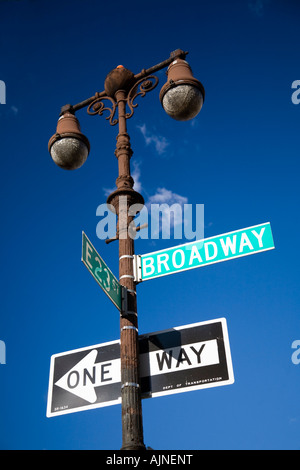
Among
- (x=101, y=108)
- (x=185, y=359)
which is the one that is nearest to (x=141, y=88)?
(x=101, y=108)

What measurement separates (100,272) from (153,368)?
3.48 ft

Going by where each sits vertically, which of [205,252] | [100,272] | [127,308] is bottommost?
[127,308]

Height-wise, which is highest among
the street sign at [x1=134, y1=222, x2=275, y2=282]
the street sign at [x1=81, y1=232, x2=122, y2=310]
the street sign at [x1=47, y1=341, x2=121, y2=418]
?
the street sign at [x1=134, y1=222, x2=275, y2=282]

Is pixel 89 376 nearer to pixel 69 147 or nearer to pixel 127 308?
pixel 127 308

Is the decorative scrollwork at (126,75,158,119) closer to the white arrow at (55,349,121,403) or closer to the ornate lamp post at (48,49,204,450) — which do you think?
the ornate lamp post at (48,49,204,450)

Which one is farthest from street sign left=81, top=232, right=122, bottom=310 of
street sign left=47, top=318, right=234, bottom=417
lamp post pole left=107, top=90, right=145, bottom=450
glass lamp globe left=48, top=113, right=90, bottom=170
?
glass lamp globe left=48, top=113, right=90, bottom=170

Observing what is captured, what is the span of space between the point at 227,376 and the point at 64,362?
1643 mm

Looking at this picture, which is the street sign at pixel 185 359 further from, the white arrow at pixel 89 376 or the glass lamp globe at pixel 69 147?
the glass lamp globe at pixel 69 147

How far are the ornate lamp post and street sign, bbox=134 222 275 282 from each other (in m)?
0.19

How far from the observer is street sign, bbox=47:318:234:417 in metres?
4.43

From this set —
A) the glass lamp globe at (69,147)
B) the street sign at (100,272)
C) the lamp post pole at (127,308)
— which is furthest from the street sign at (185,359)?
the glass lamp globe at (69,147)

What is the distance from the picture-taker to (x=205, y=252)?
5023 mm

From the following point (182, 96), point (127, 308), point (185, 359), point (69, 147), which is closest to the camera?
point (185, 359)
